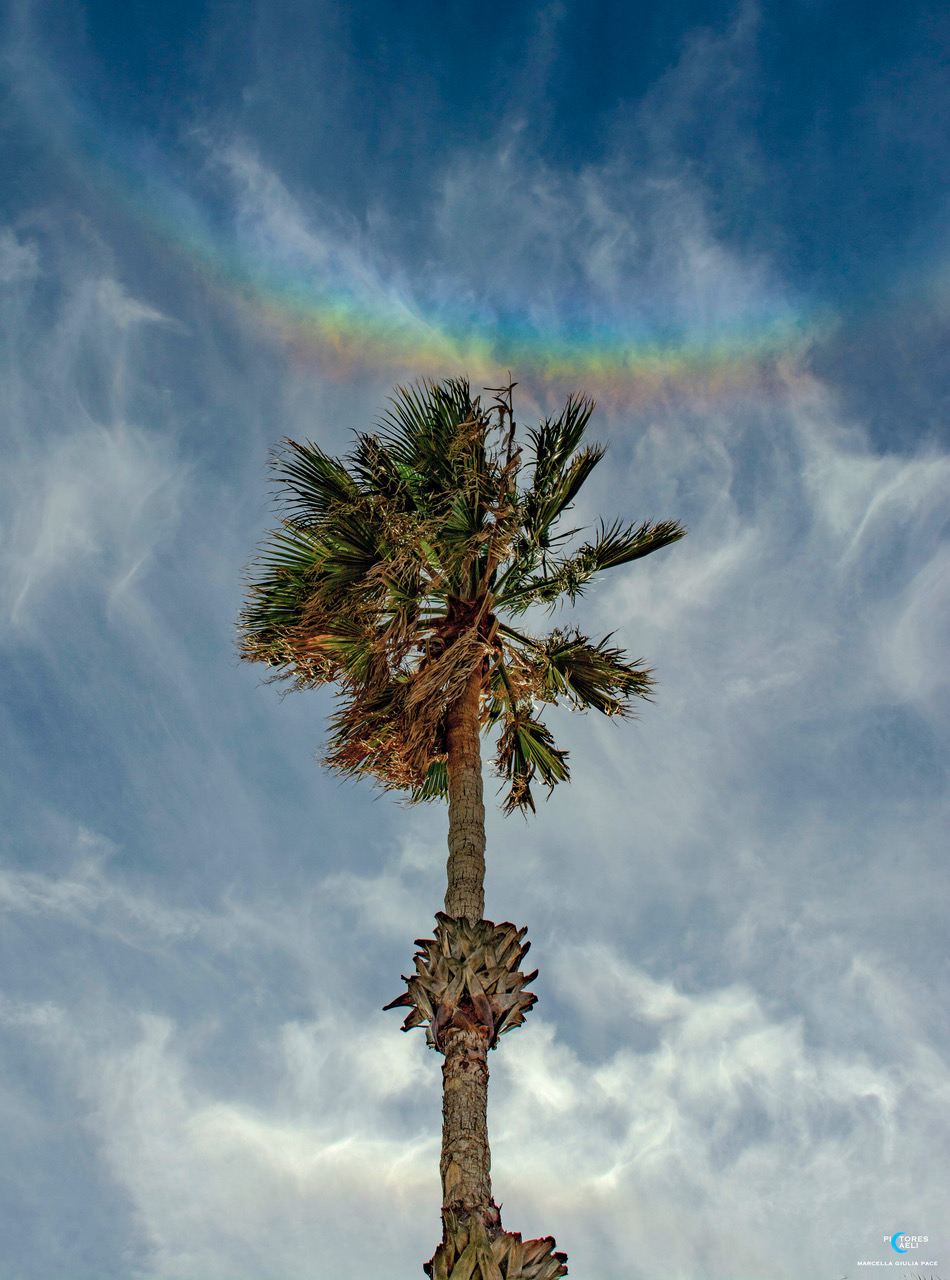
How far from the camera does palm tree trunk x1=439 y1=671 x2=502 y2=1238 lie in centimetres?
482

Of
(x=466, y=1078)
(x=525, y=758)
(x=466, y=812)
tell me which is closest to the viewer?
(x=466, y=1078)

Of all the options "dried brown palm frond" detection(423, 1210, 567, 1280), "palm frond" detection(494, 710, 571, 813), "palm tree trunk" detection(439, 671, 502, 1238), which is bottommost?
"dried brown palm frond" detection(423, 1210, 567, 1280)

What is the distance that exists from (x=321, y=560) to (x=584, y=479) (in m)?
2.83

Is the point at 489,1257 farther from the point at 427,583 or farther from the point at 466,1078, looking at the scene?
the point at 427,583

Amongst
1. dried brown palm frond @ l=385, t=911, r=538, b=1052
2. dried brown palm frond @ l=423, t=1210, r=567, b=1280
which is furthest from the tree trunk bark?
→ dried brown palm frond @ l=423, t=1210, r=567, b=1280

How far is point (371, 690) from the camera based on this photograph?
8.18 m

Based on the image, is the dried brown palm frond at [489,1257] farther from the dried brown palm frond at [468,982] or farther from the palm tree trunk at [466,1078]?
the dried brown palm frond at [468,982]

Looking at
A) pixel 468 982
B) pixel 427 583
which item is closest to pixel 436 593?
pixel 427 583

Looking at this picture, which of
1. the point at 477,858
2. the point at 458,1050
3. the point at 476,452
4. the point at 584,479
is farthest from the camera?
the point at 584,479

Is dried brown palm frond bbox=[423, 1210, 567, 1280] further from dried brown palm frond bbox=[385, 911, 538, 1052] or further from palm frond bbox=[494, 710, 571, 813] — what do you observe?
palm frond bbox=[494, 710, 571, 813]

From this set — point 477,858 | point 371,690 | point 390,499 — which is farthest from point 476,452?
point 477,858

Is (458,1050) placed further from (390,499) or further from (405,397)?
(405,397)

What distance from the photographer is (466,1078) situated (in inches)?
207

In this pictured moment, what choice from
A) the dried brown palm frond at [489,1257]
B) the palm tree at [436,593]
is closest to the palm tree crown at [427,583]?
the palm tree at [436,593]
